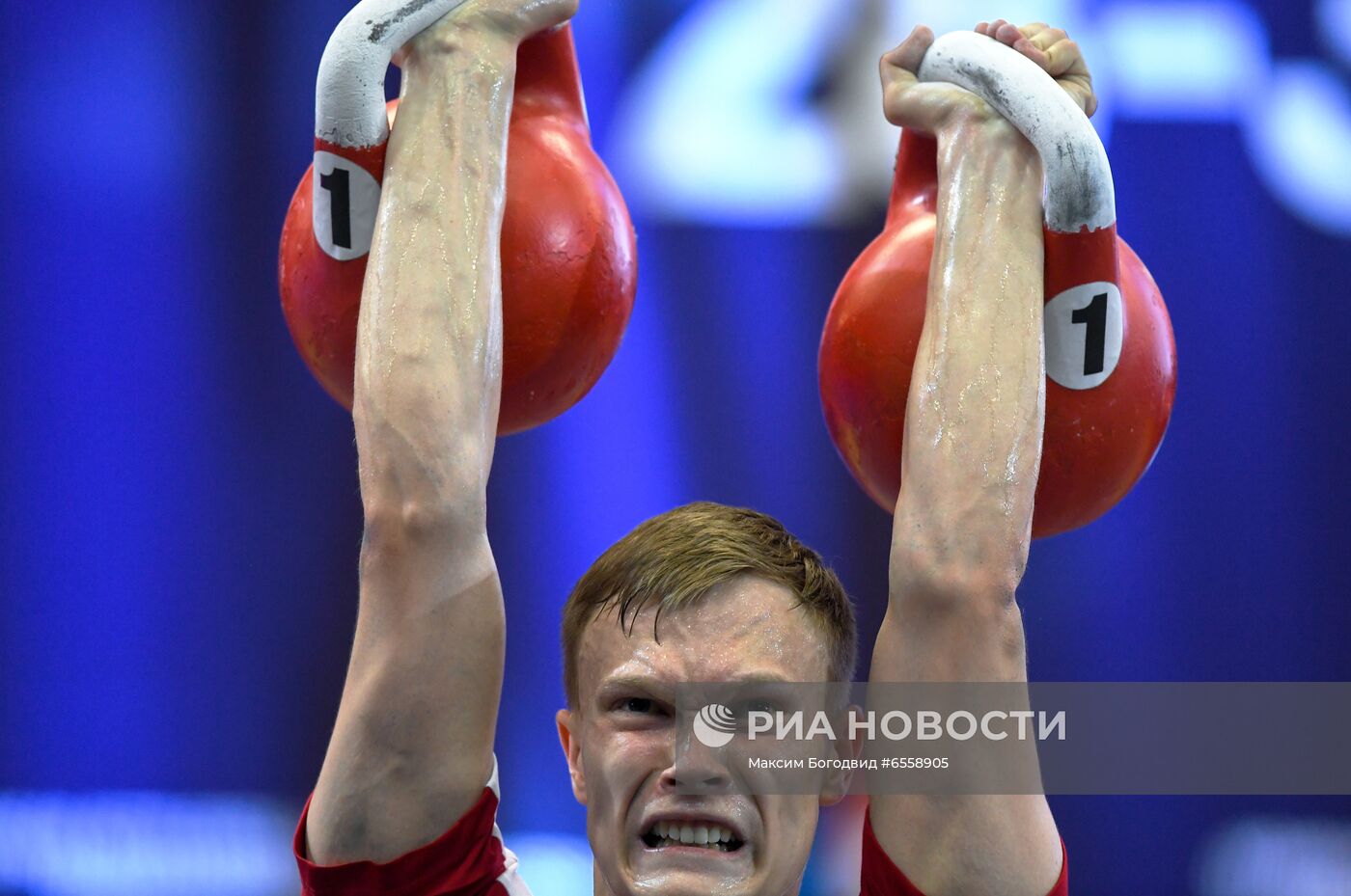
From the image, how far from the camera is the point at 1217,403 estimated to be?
2.48 m

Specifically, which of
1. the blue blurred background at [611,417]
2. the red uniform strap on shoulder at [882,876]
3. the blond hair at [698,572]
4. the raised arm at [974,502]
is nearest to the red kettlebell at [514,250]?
the blond hair at [698,572]

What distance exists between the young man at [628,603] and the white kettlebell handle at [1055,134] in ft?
0.10

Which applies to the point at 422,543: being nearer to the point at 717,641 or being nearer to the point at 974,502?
the point at 717,641

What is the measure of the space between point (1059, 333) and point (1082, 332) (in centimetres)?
2

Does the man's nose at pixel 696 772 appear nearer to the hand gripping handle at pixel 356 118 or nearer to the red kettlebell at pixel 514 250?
the red kettlebell at pixel 514 250

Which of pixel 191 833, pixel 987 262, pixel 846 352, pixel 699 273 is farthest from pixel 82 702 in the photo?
pixel 987 262

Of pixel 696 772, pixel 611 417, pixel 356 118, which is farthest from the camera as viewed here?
pixel 611 417

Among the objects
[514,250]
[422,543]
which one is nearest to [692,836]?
[422,543]

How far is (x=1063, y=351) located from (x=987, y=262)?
0.10m

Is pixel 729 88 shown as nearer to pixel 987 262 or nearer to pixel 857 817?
pixel 857 817

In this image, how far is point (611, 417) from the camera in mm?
2408

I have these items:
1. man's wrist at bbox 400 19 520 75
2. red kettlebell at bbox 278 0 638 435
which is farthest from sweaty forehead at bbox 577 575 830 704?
man's wrist at bbox 400 19 520 75

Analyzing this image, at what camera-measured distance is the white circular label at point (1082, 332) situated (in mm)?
1275

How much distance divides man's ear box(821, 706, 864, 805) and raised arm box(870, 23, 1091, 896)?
0.04m
